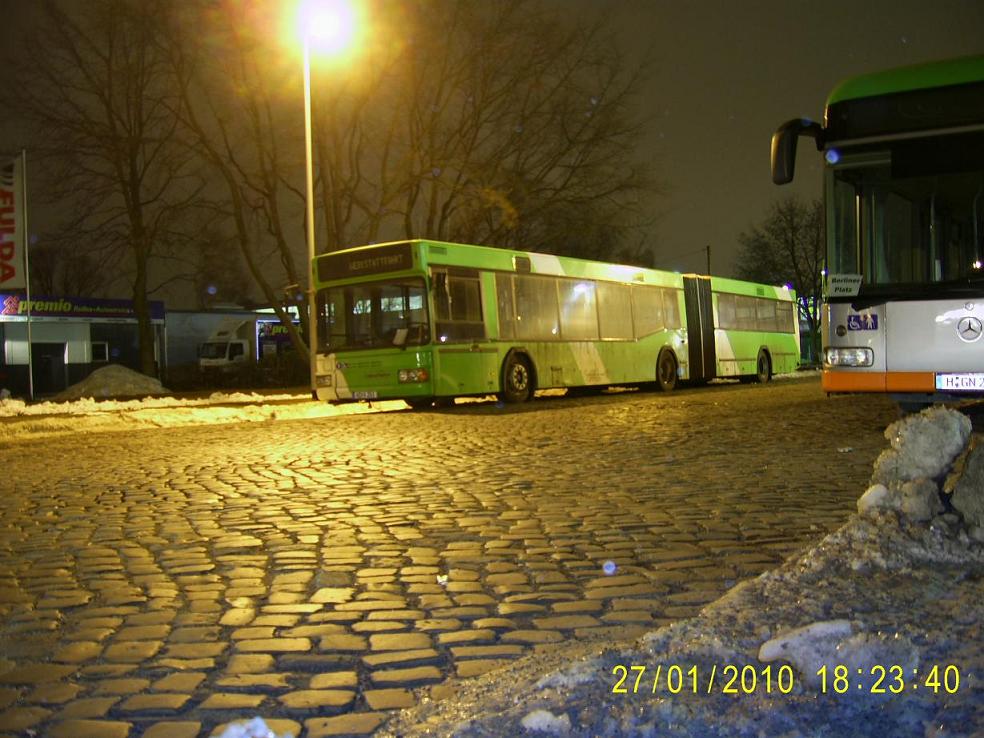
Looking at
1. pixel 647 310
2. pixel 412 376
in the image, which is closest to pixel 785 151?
pixel 412 376

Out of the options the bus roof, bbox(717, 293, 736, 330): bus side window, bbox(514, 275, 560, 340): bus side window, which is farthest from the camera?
bbox(717, 293, 736, 330): bus side window

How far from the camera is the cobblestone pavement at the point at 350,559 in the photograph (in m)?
3.96

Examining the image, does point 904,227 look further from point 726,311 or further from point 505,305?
point 726,311

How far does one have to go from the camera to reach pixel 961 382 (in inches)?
405

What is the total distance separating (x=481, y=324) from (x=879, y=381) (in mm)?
10527

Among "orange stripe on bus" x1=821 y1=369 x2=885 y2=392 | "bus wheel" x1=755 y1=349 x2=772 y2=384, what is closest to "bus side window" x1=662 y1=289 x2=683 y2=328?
"bus wheel" x1=755 y1=349 x2=772 y2=384

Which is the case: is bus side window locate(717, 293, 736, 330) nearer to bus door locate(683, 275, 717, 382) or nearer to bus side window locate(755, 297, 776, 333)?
bus door locate(683, 275, 717, 382)

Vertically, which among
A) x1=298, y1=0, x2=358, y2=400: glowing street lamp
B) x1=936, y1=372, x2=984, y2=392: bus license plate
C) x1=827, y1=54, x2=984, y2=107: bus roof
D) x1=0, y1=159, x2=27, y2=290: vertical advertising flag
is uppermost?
x1=298, y1=0, x2=358, y2=400: glowing street lamp

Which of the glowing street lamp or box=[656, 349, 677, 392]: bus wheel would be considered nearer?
the glowing street lamp

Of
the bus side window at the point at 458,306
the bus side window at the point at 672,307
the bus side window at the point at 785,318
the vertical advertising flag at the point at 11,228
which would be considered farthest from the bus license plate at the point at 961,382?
the bus side window at the point at 785,318

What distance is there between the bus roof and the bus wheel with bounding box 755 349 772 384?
73.5 feet

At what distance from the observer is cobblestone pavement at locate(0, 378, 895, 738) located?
396 centimetres

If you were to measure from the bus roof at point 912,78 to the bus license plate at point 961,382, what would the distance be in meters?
3.07

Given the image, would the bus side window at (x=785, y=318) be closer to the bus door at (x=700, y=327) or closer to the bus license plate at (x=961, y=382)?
the bus door at (x=700, y=327)
